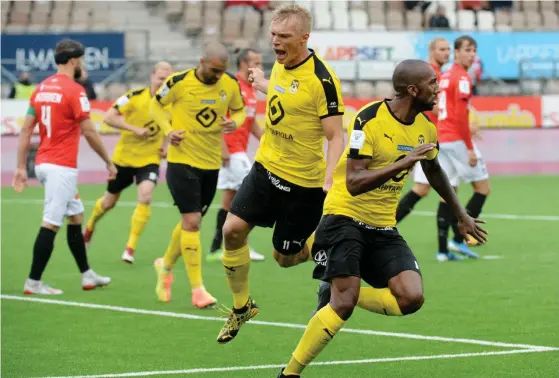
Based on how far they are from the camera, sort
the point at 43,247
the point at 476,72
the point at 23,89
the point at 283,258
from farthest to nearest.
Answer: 1. the point at 476,72
2. the point at 23,89
3. the point at 43,247
4. the point at 283,258

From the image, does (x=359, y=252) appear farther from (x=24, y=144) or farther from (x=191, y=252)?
(x=24, y=144)

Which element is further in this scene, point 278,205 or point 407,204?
point 407,204

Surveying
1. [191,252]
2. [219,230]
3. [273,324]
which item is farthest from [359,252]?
[219,230]

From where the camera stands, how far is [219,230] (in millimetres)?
13961

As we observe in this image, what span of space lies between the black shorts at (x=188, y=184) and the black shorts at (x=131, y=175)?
3049mm

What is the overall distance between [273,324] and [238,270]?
1.15 metres

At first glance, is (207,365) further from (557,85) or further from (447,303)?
(557,85)

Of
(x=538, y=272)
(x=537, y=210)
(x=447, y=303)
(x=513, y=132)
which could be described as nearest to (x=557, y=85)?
(x=513, y=132)

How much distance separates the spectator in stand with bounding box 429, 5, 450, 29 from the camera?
30797 millimetres

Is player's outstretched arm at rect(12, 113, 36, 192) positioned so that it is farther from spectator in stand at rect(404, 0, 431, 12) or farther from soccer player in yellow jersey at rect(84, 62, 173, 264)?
spectator in stand at rect(404, 0, 431, 12)

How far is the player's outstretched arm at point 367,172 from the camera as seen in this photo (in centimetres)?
684

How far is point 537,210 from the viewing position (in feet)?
62.1

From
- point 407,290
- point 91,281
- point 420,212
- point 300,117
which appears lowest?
point 420,212

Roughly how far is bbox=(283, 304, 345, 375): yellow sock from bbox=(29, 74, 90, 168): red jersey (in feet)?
15.7
